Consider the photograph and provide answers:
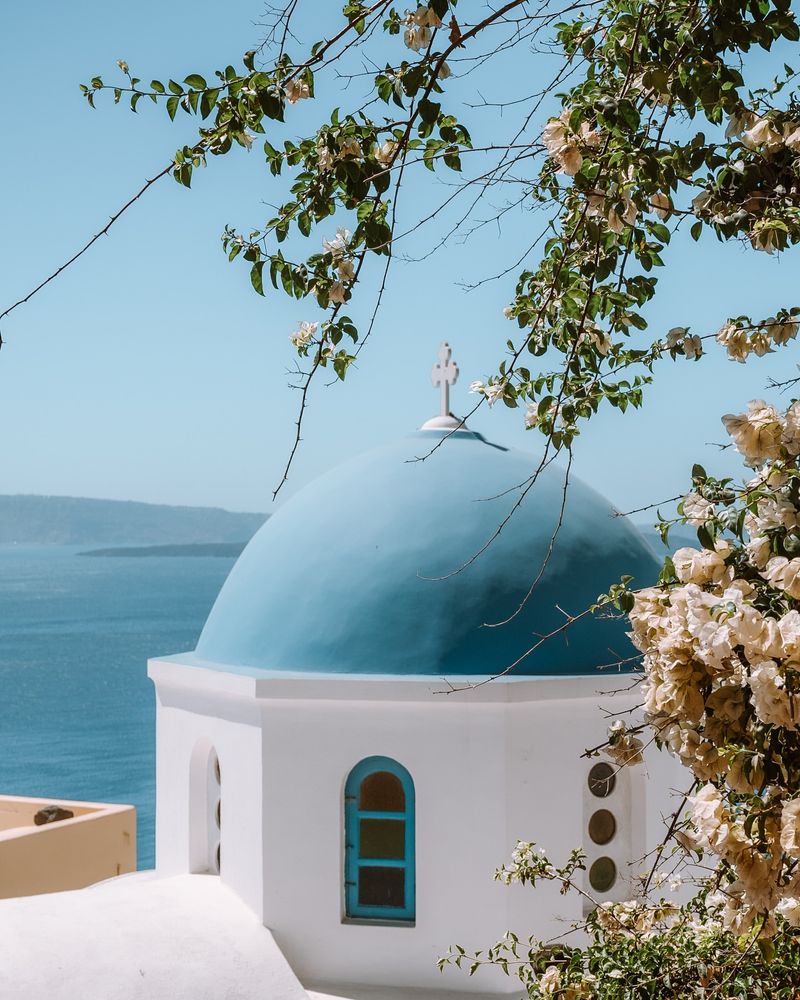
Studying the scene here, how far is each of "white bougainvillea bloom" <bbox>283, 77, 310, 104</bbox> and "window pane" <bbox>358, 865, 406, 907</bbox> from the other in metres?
5.16

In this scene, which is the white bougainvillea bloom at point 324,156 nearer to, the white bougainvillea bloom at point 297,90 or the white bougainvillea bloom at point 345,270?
the white bougainvillea bloom at point 297,90

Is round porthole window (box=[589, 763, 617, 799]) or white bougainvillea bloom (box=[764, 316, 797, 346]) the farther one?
round porthole window (box=[589, 763, 617, 799])

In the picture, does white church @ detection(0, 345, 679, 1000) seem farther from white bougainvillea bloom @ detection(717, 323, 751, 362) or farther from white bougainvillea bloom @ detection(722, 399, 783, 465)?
white bougainvillea bloom @ detection(722, 399, 783, 465)

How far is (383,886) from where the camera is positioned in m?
7.11

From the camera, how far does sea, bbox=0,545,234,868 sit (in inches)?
2096

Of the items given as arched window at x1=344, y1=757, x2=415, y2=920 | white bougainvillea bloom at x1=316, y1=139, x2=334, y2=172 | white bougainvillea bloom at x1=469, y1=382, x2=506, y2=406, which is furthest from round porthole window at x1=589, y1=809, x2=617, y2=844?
white bougainvillea bloom at x1=316, y1=139, x2=334, y2=172

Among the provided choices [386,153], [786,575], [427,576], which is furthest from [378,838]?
[786,575]

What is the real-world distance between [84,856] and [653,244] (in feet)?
49.1

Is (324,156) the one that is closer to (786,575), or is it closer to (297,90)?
(297,90)

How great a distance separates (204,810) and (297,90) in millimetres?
5978

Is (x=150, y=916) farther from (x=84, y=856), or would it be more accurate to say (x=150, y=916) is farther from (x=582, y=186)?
(x=84, y=856)

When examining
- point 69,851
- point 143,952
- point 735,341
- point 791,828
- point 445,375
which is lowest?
point 69,851

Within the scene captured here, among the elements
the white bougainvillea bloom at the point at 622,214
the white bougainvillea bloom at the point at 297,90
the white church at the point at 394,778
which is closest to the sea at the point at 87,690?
the white church at the point at 394,778

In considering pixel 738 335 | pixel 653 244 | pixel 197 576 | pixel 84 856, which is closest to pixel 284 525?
pixel 653 244
